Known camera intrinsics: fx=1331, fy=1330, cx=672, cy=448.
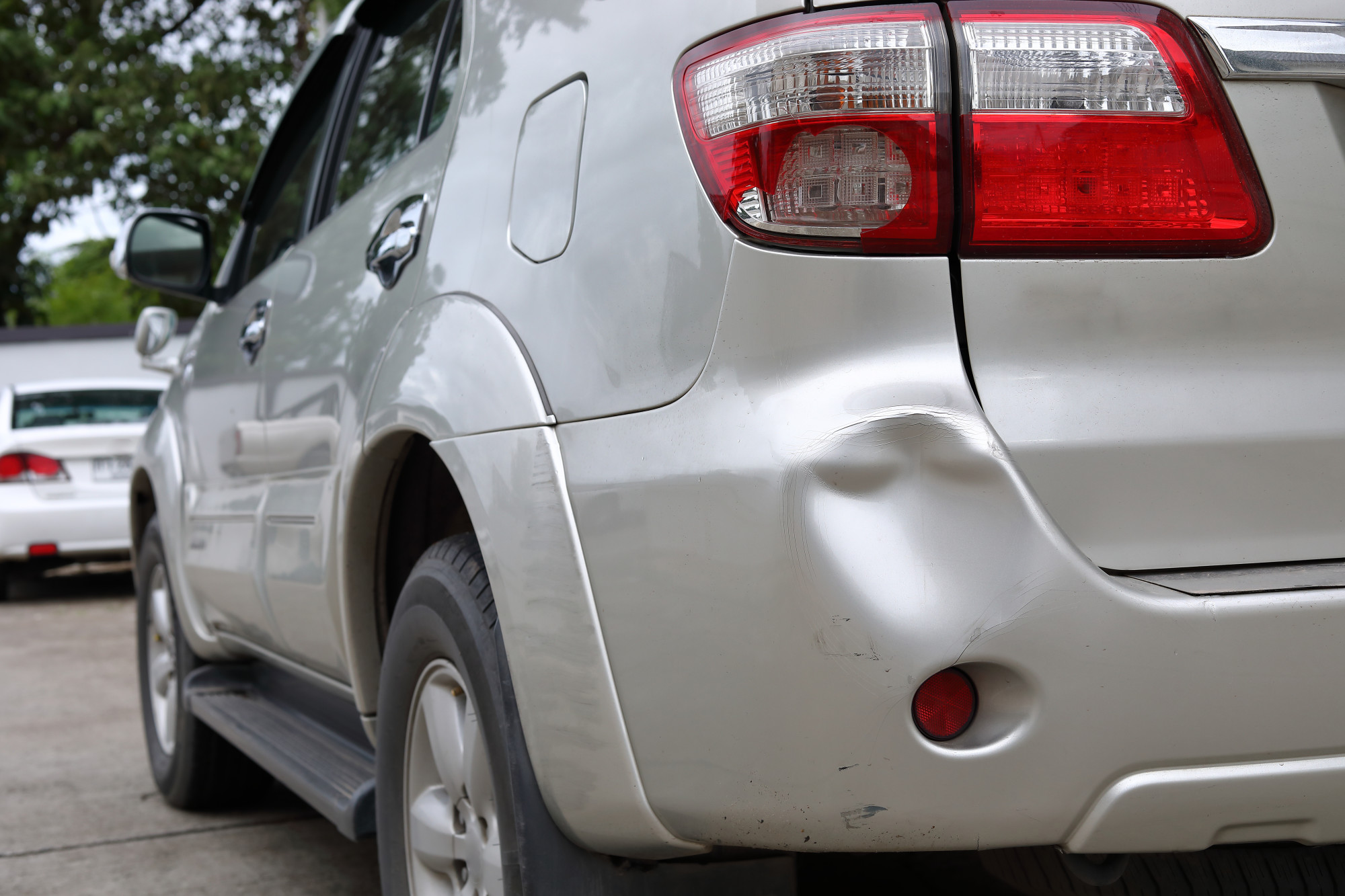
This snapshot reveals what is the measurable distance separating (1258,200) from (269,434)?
197cm

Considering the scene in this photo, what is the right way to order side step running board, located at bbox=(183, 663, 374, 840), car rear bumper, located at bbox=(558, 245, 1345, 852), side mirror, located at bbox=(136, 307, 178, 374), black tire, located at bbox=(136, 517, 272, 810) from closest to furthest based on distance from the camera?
car rear bumper, located at bbox=(558, 245, 1345, 852)
side step running board, located at bbox=(183, 663, 374, 840)
black tire, located at bbox=(136, 517, 272, 810)
side mirror, located at bbox=(136, 307, 178, 374)

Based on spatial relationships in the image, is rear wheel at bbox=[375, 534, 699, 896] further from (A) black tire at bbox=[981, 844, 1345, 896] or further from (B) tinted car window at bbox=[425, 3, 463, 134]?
(B) tinted car window at bbox=[425, 3, 463, 134]

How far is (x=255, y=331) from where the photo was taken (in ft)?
9.65

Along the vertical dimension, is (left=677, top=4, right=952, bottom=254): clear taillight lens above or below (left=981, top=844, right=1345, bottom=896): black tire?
above

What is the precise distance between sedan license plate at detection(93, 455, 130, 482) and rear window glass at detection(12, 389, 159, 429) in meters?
0.44

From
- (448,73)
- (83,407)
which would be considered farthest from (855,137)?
(83,407)

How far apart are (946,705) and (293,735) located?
193 centimetres

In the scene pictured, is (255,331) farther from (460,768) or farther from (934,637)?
(934,637)

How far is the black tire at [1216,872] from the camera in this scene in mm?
1567

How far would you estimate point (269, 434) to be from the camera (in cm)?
269

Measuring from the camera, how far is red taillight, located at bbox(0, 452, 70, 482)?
8.87 metres

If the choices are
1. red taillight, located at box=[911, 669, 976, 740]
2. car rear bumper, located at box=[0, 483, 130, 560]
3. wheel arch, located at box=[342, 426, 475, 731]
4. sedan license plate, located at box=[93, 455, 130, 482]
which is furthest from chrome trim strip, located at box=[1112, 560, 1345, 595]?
sedan license plate, located at box=[93, 455, 130, 482]

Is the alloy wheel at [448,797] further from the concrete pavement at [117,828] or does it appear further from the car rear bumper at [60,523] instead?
the car rear bumper at [60,523]

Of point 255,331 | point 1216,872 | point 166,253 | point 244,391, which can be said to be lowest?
point 1216,872
